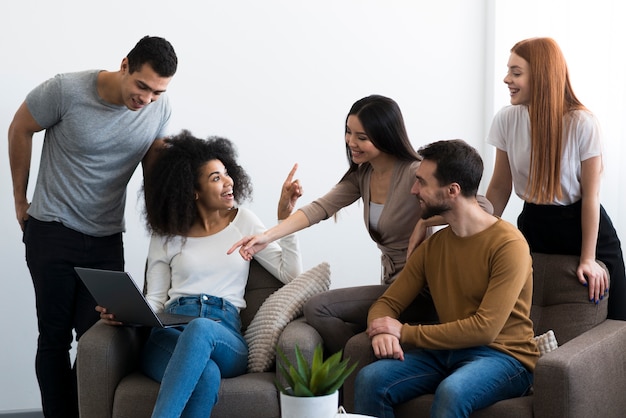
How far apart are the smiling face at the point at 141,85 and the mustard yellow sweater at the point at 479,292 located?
1.07 metres

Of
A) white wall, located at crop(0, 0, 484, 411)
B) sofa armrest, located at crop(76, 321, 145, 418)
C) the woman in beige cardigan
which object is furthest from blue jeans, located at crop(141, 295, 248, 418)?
white wall, located at crop(0, 0, 484, 411)

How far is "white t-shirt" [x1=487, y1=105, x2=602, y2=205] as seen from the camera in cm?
295

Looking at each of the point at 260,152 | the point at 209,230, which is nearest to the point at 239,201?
the point at 209,230

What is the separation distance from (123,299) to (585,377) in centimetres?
143

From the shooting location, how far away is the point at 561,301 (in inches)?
120

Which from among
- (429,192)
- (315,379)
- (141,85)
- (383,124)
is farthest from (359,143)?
(315,379)

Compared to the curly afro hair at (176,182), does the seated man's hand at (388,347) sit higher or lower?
lower

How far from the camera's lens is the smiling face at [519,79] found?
300 centimetres

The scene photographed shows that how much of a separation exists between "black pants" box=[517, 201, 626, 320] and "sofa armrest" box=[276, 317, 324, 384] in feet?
2.80

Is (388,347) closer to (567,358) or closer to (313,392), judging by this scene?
(567,358)

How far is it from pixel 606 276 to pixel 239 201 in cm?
136

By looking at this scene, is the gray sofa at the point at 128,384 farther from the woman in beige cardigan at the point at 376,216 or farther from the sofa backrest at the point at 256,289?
the sofa backrest at the point at 256,289

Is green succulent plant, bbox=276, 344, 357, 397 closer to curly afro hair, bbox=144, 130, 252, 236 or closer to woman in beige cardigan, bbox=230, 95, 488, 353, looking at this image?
woman in beige cardigan, bbox=230, 95, 488, 353

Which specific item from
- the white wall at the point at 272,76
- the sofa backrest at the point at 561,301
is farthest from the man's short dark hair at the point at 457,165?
the white wall at the point at 272,76
